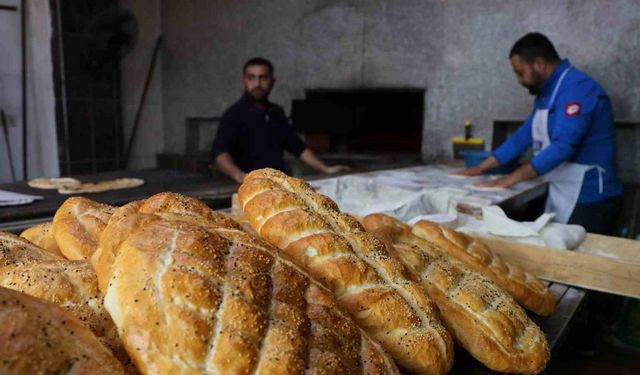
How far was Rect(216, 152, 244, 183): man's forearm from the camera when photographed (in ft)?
14.8

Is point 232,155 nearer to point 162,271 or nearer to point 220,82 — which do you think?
point 220,82

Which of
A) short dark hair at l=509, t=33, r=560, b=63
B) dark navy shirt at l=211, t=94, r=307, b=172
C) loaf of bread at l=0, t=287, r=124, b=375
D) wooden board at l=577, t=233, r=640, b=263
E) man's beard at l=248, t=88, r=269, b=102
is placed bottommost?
wooden board at l=577, t=233, r=640, b=263

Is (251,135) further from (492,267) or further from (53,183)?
(492,267)

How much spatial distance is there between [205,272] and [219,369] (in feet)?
0.72

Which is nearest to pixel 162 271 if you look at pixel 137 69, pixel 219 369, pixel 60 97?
pixel 219 369

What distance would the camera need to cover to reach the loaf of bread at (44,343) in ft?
2.62

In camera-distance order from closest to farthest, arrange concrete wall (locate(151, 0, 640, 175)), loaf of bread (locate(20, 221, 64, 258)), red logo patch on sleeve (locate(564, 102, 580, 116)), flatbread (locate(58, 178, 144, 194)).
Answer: loaf of bread (locate(20, 221, 64, 258)), red logo patch on sleeve (locate(564, 102, 580, 116)), flatbread (locate(58, 178, 144, 194)), concrete wall (locate(151, 0, 640, 175))

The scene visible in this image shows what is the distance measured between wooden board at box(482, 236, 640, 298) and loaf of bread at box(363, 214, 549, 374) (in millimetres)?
582

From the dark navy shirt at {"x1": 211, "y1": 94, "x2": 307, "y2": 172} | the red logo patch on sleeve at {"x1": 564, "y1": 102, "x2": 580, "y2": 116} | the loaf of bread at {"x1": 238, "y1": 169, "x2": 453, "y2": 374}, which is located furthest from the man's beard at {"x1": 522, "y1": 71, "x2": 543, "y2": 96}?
the loaf of bread at {"x1": 238, "y1": 169, "x2": 453, "y2": 374}

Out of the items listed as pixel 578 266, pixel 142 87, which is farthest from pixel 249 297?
pixel 142 87

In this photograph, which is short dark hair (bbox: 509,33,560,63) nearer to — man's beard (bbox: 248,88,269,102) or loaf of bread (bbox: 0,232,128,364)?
man's beard (bbox: 248,88,269,102)

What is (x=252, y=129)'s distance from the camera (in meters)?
4.99

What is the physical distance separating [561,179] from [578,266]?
245 centimetres

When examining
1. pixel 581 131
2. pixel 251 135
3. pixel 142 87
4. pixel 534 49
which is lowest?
pixel 251 135
